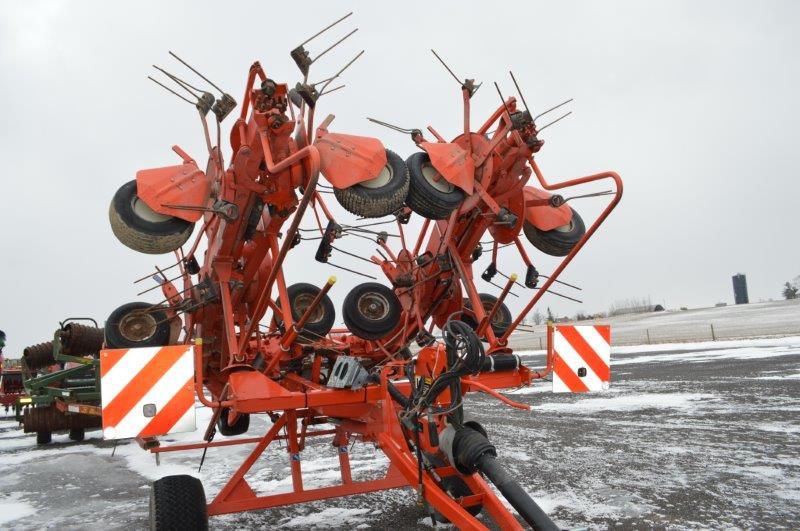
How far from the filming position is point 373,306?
648 cm

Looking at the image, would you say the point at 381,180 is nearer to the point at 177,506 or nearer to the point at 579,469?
the point at 177,506

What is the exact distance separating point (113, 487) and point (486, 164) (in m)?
5.56

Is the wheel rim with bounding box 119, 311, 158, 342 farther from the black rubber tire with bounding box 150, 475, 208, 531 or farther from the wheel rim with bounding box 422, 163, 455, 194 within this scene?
the wheel rim with bounding box 422, 163, 455, 194

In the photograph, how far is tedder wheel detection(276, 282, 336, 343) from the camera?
657 cm

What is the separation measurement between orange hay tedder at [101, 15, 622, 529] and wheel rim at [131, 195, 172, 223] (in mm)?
14

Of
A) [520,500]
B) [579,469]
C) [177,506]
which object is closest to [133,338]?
[177,506]

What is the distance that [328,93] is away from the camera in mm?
4094

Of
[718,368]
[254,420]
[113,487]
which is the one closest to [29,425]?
[254,420]

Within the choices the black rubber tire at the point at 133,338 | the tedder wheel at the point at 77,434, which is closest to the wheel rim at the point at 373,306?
the black rubber tire at the point at 133,338

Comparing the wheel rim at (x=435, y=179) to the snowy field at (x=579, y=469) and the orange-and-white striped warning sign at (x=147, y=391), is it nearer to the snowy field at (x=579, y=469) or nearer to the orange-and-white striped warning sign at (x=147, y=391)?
the orange-and-white striped warning sign at (x=147, y=391)

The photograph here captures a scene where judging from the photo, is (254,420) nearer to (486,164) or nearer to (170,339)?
(170,339)

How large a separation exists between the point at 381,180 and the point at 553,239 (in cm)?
214

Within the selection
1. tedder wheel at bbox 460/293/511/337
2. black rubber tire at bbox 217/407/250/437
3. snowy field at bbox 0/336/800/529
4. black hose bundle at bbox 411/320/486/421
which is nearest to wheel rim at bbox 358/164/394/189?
black hose bundle at bbox 411/320/486/421

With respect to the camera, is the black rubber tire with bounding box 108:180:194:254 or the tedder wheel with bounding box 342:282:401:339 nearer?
the black rubber tire with bounding box 108:180:194:254
